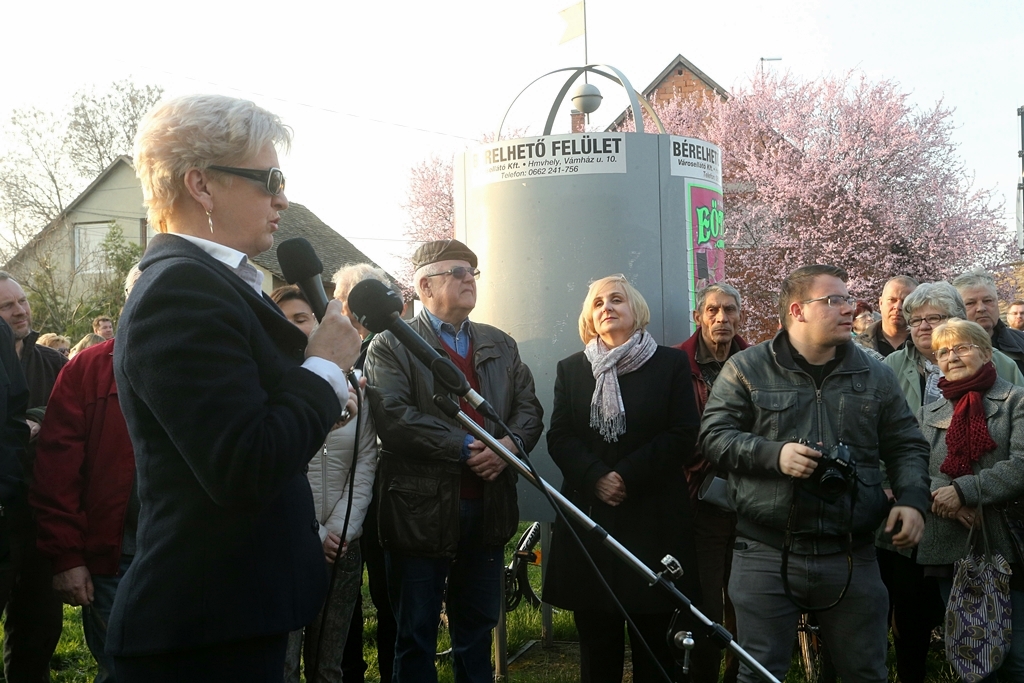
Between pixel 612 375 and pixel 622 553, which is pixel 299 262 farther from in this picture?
pixel 612 375

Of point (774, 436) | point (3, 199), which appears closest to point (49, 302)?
point (3, 199)

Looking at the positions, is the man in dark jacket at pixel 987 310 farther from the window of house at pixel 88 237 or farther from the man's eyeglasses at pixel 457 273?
the window of house at pixel 88 237

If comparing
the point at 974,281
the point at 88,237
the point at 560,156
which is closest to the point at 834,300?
the point at 560,156

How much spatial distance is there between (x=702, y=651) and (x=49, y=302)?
86.6 ft

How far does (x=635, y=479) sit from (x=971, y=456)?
1803 mm

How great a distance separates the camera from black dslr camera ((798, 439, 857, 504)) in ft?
12.6

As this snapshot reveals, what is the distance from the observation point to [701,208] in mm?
5965

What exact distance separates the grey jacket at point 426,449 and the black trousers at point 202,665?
2211 mm

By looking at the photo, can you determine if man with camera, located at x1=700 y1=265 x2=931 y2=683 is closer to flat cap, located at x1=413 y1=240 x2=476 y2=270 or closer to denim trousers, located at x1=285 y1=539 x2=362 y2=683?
flat cap, located at x1=413 y1=240 x2=476 y2=270

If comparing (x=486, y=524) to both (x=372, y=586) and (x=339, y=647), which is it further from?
(x=372, y=586)

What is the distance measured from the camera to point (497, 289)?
588cm

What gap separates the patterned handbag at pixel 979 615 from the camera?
4.59 meters

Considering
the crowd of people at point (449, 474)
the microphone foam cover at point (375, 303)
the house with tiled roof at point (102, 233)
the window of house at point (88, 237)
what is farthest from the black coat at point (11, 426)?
the window of house at point (88, 237)

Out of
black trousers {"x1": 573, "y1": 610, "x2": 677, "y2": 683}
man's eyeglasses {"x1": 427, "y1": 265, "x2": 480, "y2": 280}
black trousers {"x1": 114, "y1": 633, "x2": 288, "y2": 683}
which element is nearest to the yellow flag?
man's eyeglasses {"x1": 427, "y1": 265, "x2": 480, "y2": 280}
